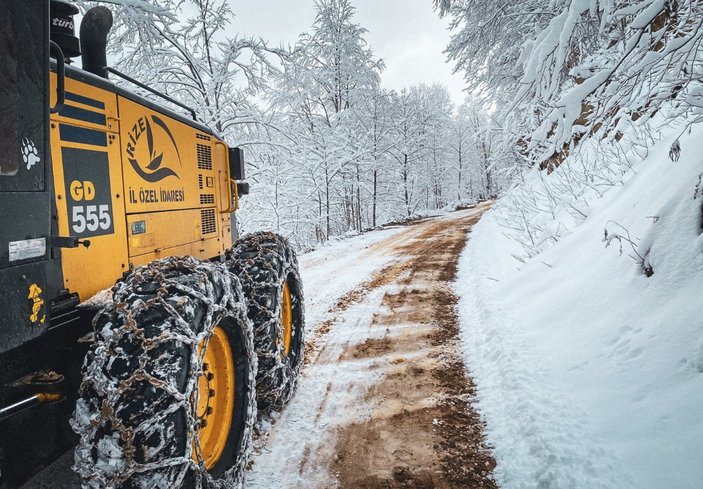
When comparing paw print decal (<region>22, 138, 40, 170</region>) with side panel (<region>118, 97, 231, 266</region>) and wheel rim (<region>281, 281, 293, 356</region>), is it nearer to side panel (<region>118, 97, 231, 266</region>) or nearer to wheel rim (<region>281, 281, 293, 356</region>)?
side panel (<region>118, 97, 231, 266</region>)

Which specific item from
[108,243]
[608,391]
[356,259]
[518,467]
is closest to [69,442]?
[108,243]

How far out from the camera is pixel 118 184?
235 centimetres

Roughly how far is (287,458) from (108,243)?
74.1 inches

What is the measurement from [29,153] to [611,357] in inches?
Answer: 158

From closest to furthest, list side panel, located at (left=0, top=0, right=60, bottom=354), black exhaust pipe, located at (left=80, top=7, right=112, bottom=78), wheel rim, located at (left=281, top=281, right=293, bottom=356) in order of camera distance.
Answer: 1. side panel, located at (left=0, top=0, right=60, bottom=354)
2. black exhaust pipe, located at (left=80, top=7, right=112, bottom=78)
3. wheel rim, located at (left=281, top=281, right=293, bottom=356)

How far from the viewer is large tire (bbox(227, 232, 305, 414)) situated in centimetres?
324

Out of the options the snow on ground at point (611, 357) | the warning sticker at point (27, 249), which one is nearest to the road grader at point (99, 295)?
the warning sticker at point (27, 249)

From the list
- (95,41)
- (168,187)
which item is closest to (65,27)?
(95,41)

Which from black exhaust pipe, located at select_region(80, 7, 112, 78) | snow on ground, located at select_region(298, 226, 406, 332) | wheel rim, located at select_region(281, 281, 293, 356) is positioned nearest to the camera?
black exhaust pipe, located at select_region(80, 7, 112, 78)

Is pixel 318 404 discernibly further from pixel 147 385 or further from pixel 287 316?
pixel 147 385

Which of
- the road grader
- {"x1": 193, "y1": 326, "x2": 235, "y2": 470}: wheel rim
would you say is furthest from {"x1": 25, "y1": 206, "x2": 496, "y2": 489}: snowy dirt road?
the road grader

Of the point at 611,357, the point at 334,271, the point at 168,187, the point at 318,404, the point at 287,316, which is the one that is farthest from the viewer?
the point at 334,271

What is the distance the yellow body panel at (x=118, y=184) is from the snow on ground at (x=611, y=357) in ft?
9.08

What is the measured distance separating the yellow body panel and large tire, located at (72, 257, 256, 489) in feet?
1.08
